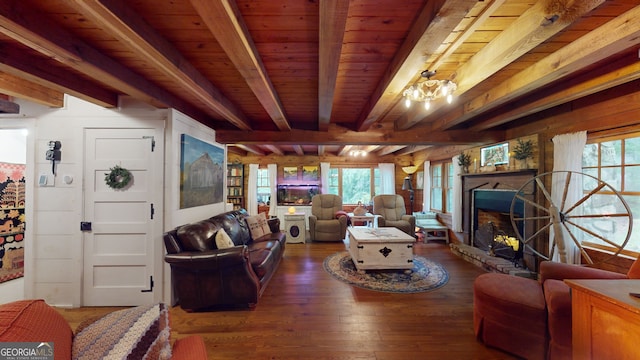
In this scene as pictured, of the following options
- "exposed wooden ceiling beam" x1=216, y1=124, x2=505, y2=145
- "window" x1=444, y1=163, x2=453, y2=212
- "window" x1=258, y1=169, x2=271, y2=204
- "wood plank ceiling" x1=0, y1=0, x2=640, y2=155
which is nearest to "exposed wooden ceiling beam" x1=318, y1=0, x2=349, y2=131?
"wood plank ceiling" x1=0, y1=0, x2=640, y2=155

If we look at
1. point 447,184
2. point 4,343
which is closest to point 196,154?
point 4,343

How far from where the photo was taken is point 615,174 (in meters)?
2.37

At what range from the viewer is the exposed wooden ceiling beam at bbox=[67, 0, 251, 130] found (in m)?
1.06

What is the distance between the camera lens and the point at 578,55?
1.54m

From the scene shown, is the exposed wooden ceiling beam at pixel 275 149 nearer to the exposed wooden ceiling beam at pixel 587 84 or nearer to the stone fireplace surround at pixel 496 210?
the stone fireplace surround at pixel 496 210

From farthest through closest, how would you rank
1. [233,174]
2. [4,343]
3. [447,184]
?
[233,174], [447,184], [4,343]

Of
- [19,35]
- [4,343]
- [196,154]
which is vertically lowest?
[4,343]

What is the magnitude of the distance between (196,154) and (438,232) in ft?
17.2

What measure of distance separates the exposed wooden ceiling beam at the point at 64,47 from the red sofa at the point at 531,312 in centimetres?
337

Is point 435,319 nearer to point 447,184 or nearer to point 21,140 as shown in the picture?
point 447,184

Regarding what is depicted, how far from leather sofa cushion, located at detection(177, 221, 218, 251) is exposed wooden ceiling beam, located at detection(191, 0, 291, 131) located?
1.68 metres

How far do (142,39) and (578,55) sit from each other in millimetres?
2758

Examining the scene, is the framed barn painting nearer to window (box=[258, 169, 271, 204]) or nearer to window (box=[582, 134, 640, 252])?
window (box=[258, 169, 271, 204])

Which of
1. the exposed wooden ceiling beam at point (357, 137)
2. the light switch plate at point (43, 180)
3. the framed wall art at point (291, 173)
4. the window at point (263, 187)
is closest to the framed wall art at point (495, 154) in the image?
the exposed wooden ceiling beam at point (357, 137)
